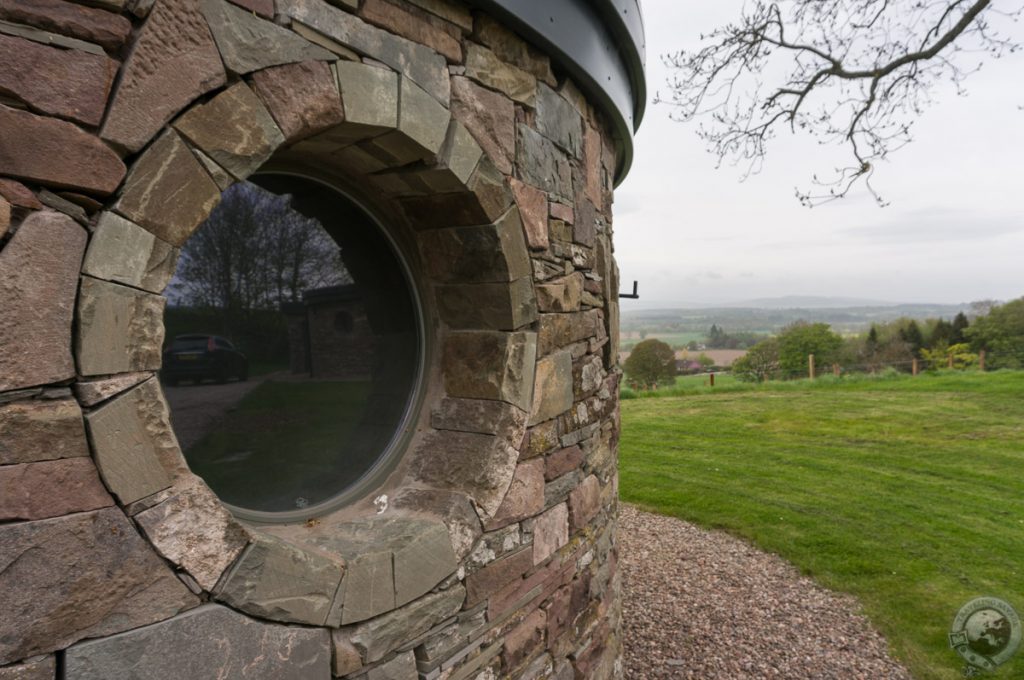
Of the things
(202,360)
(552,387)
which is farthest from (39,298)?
(552,387)

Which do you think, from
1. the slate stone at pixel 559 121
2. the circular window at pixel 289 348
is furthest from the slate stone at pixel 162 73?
the slate stone at pixel 559 121

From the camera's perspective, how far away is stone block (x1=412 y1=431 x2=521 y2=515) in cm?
226

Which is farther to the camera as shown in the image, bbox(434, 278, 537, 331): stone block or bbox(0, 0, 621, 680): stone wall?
bbox(434, 278, 537, 331): stone block

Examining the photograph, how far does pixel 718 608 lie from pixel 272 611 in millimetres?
4193

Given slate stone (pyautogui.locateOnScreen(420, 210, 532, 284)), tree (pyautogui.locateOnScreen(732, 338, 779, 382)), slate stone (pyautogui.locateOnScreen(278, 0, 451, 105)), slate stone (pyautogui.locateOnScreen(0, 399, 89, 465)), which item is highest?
slate stone (pyautogui.locateOnScreen(278, 0, 451, 105))

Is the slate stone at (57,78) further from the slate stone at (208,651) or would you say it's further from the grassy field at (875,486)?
the grassy field at (875,486)

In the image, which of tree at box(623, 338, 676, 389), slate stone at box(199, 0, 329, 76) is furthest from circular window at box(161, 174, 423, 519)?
tree at box(623, 338, 676, 389)

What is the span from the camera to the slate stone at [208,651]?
1283mm

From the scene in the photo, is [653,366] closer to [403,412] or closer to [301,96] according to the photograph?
[403,412]

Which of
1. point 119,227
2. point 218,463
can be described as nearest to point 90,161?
point 119,227

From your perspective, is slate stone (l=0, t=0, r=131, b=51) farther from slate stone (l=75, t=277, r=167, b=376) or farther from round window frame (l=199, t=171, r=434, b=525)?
round window frame (l=199, t=171, r=434, b=525)

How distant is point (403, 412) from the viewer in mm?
2457

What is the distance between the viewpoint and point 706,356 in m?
25.5

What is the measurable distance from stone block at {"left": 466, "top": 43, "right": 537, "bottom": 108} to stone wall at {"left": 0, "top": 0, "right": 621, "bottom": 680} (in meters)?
0.01
